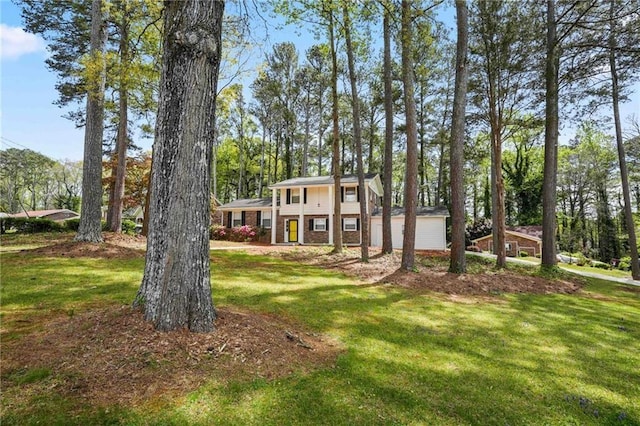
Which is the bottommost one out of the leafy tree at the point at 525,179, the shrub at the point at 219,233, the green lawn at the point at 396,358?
the green lawn at the point at 396,358

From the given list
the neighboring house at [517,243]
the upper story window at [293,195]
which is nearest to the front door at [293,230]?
the upper story window at [293,195]

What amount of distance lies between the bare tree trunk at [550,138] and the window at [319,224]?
12.7 metres

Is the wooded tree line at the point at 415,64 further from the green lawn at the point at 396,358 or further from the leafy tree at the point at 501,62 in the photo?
the green lawn at the point at 396,358

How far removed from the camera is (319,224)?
2167 centimetres

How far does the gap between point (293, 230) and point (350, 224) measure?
4.26 metres

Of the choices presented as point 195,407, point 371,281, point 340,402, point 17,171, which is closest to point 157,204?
point 195,407

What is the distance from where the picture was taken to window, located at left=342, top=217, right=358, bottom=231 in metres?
20.9

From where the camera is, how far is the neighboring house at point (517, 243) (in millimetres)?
25203

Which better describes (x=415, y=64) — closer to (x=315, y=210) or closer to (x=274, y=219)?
(x=315, y=210)

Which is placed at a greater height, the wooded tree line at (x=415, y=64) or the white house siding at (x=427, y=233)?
the wooded tree line at (x=415, y=64)

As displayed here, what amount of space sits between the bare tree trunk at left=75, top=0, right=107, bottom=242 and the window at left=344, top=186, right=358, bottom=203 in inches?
569

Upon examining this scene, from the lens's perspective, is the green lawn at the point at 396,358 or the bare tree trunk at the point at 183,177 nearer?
the green lawn at the point at 396,358

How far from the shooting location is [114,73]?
10.4 metres

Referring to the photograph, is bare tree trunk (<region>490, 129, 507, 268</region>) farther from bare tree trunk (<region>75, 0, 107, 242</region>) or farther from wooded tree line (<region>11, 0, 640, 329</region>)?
bare tree trunk (<region>75, 0, 107, 242</region>)
